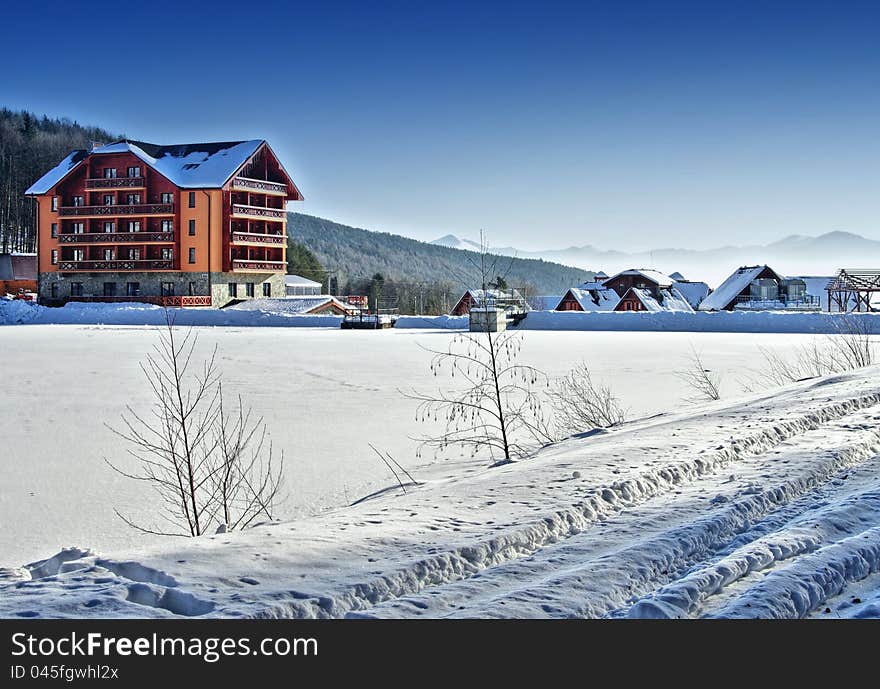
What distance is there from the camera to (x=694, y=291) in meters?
75.2

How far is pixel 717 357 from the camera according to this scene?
2055 cm

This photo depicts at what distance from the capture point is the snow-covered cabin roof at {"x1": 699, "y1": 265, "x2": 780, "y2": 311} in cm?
5856

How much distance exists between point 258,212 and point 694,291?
37.9 metres

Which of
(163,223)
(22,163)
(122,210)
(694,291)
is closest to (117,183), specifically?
(122,210)

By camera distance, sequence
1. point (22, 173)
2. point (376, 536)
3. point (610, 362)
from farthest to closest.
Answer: point (22, 173) < point (610, 362) < point (376, 536)

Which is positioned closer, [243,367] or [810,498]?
[810,498]

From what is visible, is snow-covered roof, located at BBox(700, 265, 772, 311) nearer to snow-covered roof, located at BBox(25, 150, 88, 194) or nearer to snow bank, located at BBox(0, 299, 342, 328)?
snow bank, located at BBox(0, 299, 342, 328)

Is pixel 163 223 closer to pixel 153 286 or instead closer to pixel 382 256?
pixel 153 286

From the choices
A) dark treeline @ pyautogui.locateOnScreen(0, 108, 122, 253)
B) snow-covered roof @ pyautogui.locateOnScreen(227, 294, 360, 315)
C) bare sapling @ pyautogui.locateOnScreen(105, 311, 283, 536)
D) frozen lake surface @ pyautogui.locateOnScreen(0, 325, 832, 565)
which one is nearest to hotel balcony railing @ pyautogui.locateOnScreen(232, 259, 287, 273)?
snow-covered roof @ pyautogui.locateOnScreen(227, 294, 360, 315)

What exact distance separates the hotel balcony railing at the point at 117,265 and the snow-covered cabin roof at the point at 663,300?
105 feet
